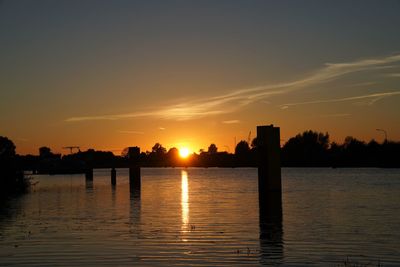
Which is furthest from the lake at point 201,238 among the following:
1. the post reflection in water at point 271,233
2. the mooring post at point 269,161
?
the mooring post at point 269,161

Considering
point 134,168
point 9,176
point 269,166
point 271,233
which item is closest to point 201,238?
point 271,233

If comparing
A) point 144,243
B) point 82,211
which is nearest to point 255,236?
point 144,243

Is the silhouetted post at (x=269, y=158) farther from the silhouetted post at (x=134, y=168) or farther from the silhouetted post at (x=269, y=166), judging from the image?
the silhouetted post at (x=134, y=168)

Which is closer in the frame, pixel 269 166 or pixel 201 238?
pixel 201 238

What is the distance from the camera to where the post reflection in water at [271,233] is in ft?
79.3

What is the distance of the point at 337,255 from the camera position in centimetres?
2459

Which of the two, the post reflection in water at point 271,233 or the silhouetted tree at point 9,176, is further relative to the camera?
the silhouetted tree at point 9,176

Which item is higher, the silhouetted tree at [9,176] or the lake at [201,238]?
the silhouetted tree at [9,176]

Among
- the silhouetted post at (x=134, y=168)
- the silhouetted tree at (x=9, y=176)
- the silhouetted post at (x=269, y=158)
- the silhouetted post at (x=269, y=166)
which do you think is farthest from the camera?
the silhouetted post at (x=134, y=168)

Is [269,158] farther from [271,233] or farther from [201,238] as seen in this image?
[201,238]

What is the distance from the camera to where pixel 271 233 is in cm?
3272

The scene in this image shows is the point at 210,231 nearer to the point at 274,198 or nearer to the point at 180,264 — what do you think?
the point at 180,264

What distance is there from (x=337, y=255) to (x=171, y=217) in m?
21.5

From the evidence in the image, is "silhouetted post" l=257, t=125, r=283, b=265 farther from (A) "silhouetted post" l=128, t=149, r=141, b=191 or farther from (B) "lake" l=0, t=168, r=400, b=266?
(A) "silhouetted post" l=128, t=149, r=141, b=191
